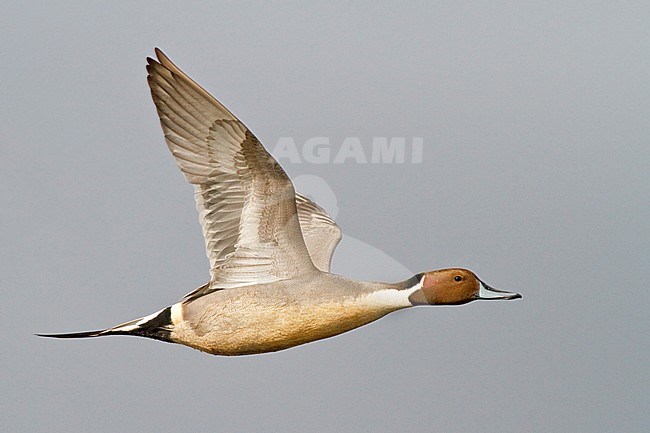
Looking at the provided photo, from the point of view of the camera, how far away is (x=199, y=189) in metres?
5.47

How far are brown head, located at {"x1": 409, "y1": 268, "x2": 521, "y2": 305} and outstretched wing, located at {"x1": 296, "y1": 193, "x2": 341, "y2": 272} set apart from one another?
0.86 metres

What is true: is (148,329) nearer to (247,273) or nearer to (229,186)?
(247,273)

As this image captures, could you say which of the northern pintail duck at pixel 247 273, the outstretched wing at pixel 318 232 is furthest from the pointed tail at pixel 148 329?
the outstretched wing at pixel 318 232

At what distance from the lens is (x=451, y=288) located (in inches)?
220

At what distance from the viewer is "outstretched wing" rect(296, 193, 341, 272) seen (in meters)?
6.43

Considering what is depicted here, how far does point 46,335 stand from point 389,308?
1.40 m

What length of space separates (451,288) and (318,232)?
1.24m

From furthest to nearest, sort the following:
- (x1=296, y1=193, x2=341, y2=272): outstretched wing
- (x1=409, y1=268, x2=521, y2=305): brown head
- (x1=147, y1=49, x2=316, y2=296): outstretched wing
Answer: (x1=296, y1=193, x2=341, y2=272): outstretched wing
(x1=409, y1=268, x2=521, y2=305): brown head
(x1=147, y1=49, x2=316, y2=296): outstretched wing

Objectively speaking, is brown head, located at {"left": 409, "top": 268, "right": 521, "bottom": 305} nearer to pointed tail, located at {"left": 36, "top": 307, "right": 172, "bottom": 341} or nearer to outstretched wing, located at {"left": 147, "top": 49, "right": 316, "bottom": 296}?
outstretched wing, located at {"left": 147, "top": 49, "right": 316, "bottom": 296}

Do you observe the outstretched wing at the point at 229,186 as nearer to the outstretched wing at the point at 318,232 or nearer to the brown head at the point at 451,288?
the brown head at the point at 451,288

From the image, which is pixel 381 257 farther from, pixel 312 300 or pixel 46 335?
pixel 46 335

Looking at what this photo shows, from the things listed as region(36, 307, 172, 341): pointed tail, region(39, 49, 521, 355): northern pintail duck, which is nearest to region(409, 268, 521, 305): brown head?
region(39, 49, 521, 355): northern pintail duck

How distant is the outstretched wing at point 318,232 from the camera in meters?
6.43

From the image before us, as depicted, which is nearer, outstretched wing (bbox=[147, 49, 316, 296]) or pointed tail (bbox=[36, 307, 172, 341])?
outstretched wing (bbox=[147, 49, 316, 296])
